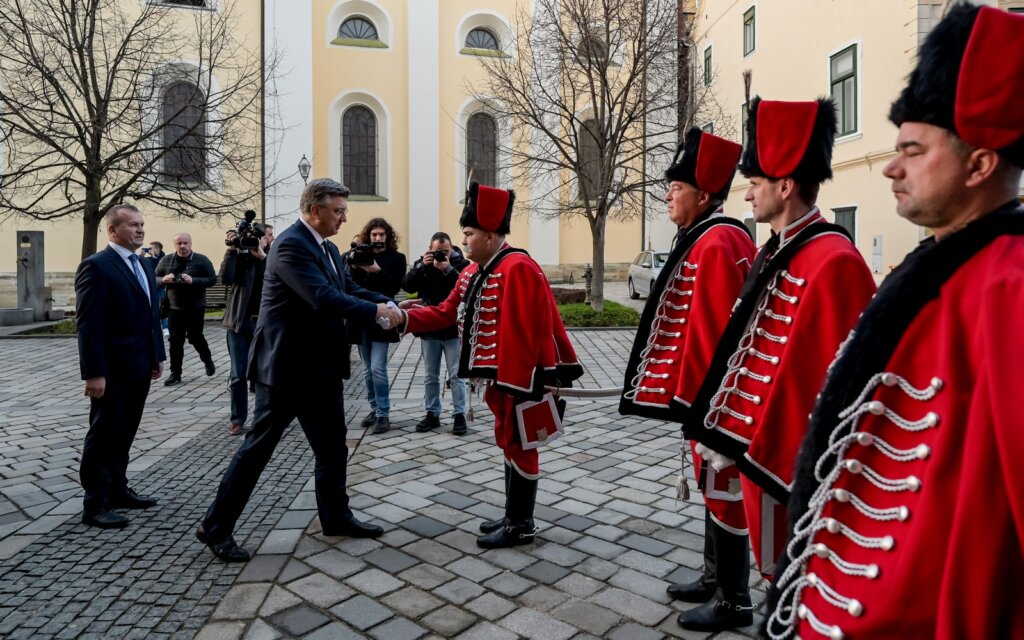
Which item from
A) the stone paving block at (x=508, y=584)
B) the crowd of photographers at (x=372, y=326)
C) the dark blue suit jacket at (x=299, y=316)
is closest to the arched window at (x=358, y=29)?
the crowd of photographers at (x=372, y=326)

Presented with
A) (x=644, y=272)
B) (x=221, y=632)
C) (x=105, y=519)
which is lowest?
(x=221, y=632)

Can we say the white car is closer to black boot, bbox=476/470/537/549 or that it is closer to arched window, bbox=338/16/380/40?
arched window, bbox=338/16/380/40

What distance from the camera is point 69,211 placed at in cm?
1669

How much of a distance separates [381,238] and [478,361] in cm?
372

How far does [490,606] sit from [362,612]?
619 millimetres

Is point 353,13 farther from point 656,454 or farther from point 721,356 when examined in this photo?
point 721,356

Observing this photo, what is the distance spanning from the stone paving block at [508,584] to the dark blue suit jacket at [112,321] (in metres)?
2.95

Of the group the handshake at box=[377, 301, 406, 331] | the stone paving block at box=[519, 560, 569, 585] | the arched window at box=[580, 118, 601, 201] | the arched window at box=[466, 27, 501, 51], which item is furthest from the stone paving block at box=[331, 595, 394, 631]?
the arched window at box=[466, 27, 501, 51]

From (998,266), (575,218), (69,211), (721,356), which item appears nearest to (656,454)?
(721,356)

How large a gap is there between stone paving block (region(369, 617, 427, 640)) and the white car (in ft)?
67.5

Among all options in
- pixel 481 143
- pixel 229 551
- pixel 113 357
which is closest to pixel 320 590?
pixel 229 551

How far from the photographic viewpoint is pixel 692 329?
3.40m

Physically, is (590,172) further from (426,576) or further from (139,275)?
(426,576)

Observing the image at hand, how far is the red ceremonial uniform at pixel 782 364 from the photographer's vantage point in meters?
2.42
